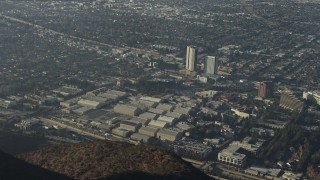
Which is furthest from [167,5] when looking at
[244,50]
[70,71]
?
[70,71]

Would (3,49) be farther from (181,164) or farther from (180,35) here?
(181,164)

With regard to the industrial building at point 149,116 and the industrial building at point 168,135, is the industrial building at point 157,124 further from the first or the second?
the industrial building at point 168,135

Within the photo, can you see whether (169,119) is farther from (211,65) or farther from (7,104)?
(211,65)

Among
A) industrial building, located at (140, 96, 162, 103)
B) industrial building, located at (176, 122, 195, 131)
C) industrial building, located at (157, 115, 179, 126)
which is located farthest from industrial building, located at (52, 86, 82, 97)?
industrial building, located at (176, 122, 195, 131)

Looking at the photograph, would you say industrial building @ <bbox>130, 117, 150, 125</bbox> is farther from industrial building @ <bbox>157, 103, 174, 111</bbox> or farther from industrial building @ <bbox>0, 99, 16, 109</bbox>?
industrial building @ <bbox>0, 99, 16, 109</bbox>

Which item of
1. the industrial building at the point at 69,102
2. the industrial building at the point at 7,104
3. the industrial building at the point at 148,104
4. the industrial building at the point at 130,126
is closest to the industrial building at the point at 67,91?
the industrial building at the point at 69,102

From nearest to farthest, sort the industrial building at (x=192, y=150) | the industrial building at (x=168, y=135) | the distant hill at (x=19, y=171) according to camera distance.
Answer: the distant hill at (x=19, y=171)
the industrial building at (x=192, y=150)
the industrial building at (x=168, y=135)
